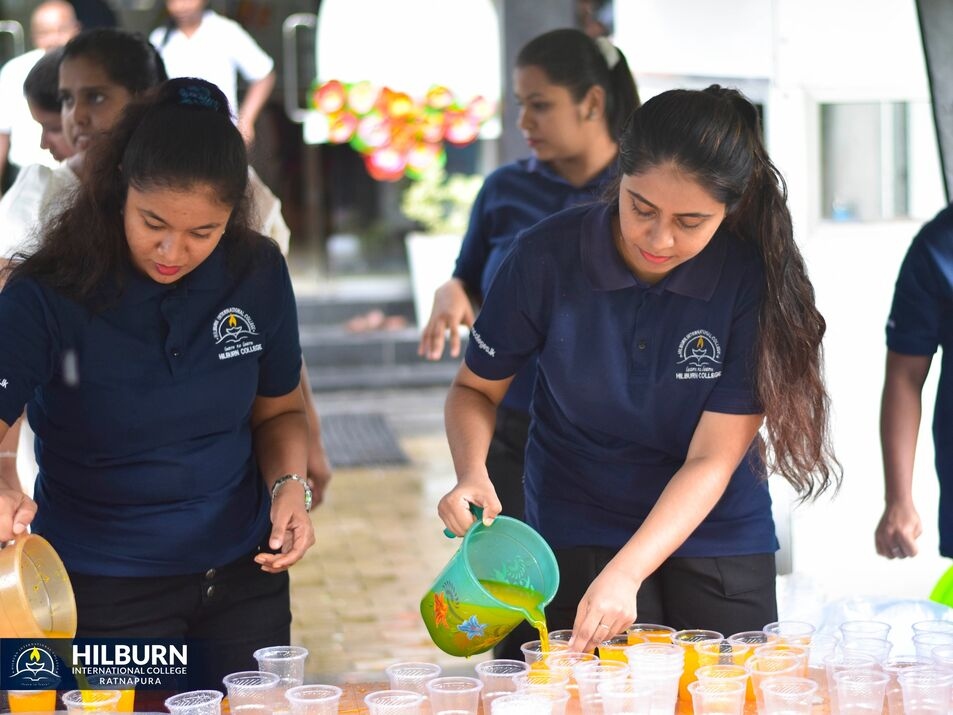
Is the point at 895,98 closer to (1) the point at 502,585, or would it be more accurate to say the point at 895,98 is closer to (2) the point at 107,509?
(1) the point at 502,585

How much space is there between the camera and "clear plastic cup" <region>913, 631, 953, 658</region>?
6.67 ft

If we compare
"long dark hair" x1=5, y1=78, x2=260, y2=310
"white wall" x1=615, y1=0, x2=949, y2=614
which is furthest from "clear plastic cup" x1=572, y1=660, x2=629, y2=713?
"white wall" x1=615, y1=0, x2=949, y2=614

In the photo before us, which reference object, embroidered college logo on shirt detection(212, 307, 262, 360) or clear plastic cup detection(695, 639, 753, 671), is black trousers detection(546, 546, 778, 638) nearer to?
clear plastic cup detection(695, 639, 753, 671)

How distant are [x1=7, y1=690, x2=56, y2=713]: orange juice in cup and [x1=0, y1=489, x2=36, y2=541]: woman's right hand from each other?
218mm

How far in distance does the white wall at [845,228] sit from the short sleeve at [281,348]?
1.66m

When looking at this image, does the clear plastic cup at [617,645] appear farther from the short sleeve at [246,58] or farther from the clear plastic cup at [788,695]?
the short sleeve at [246,58]

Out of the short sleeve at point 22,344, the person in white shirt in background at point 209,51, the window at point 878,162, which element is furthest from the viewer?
the person in white shirt in background at point 209,51

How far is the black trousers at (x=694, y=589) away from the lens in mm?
2307

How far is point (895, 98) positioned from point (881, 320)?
1.92ft

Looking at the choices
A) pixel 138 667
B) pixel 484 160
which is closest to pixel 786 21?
pixel 138 667

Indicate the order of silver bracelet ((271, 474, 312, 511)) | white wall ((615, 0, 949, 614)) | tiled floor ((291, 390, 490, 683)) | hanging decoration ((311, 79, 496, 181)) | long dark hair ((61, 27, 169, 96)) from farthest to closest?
hanging decoration ((311, 79, 496, 181)) < tiled floor ((291, 390, 490, 683)) < white wall ((615, 0, 949, 614)) < long dark hair ((61, 27, 169, 96)) < silver bracelet ((271, 474, 312, 511))

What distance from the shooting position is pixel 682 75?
400 centimetres

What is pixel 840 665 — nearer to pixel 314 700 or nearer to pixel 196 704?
pixel 314 700

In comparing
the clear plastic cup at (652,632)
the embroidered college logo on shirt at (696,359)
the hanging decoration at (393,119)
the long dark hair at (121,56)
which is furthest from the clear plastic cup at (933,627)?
the hanging decoration at (393,119)
